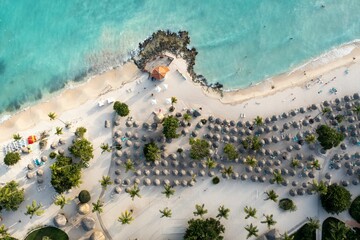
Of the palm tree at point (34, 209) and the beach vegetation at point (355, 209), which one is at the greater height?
the palm tree at point (34, 209)

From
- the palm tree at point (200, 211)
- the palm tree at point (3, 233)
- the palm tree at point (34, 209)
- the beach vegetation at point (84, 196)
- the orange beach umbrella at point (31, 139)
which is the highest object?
the orange beach umbrella at point (31, 139)

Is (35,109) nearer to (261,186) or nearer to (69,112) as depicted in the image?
(69,112)

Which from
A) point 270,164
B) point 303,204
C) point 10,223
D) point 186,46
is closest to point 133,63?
point 186,46

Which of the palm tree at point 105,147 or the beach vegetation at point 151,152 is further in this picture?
the palm tree at point 105,147

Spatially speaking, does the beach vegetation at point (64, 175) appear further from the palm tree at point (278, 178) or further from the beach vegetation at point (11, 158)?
the palm tree at point (278, 178)

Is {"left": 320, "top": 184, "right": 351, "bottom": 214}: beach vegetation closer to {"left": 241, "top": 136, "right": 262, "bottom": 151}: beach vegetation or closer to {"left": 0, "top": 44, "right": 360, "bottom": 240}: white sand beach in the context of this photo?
{"left": 0, "top": 44, "right": 360, "bottom": 240}: white sand beach

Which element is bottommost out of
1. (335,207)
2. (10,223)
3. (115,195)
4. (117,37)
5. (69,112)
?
(335,207)

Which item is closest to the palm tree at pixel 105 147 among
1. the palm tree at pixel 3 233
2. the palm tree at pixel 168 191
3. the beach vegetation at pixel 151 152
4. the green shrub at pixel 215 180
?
the beach vegetation at pixel 151 152
